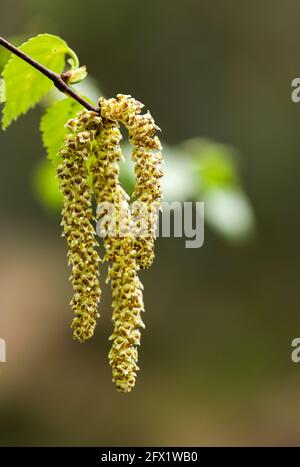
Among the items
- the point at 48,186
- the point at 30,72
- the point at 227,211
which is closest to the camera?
the point at 30,72

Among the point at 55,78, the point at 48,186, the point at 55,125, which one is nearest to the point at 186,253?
the point at 48,186

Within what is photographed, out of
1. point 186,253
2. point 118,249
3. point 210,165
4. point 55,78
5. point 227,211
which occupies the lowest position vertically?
point 118,249

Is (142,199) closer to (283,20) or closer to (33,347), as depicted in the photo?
(33,347)

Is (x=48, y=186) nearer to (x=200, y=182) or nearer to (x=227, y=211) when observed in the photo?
(x=200, y=182)

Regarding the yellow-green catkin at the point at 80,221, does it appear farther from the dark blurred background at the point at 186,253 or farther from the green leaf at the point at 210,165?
the dark blurred background at the point at 186,253

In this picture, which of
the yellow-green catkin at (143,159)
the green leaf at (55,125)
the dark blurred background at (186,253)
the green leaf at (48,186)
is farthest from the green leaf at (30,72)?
the dark blurred background at (186,253)

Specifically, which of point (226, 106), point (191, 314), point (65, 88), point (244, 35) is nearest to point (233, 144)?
point (226, 106)
